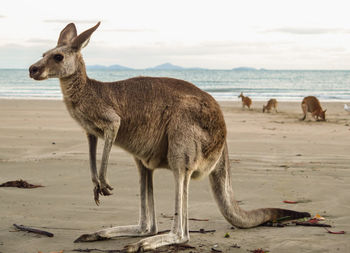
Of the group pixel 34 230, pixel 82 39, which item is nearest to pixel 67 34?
pixel 82 39

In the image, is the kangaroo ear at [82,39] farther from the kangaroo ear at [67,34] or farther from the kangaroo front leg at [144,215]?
the kangaroo front leg at [144,215]

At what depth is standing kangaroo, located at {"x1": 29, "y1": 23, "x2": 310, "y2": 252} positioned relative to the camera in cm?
316

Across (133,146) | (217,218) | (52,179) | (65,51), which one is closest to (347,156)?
(217,218)

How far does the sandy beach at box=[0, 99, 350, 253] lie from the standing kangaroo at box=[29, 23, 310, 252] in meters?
0.47

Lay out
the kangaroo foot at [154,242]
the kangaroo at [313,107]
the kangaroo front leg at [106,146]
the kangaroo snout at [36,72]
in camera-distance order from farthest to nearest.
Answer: the kangaroo at [313,107] → the kangaroo foot at [154,242] → the kangaroo front leg at [106,146] → the kangaroo snout at [36,72]

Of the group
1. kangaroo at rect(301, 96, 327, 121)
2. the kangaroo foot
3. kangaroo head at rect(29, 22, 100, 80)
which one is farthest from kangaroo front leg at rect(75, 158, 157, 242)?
kangaroo at rect(301, 96, 327, 121)

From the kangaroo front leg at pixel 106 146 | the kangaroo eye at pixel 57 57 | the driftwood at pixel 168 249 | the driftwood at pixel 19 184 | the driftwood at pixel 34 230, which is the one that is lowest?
the driftwood at pixel 168 249

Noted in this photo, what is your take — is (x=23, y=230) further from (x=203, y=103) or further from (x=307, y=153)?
(x=307, y=153)

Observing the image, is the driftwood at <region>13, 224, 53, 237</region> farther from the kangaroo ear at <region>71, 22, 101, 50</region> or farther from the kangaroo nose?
the kangaroo ear at <region>71, 22, 101, 50</region>

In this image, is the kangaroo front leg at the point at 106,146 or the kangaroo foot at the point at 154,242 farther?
the kangaroo foot at the point at 154,242

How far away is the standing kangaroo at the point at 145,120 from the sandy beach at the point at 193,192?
1.55 feet

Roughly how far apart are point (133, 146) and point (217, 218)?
1.24 metres

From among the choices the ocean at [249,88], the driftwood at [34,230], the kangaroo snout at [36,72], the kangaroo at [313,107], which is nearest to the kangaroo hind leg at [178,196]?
the driftwood at [34,230]

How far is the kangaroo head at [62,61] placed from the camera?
304cm
